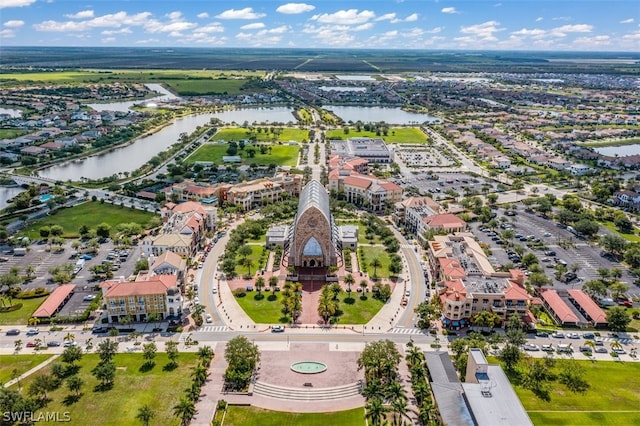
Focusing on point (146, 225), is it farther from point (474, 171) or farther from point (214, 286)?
point (474, 171)

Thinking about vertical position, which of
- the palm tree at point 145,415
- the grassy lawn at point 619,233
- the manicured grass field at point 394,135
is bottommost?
the palm tree at point 145,415

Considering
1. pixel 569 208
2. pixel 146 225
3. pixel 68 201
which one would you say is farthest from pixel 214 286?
pixel 569 208

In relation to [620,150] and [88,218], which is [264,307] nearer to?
[88,218]

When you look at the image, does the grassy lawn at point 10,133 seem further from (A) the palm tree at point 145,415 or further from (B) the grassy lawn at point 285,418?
(B) the grassy lawn at point 285,418

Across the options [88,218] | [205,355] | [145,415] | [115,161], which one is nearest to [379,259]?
[205,355]

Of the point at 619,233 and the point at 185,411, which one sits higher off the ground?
the point at 619,233

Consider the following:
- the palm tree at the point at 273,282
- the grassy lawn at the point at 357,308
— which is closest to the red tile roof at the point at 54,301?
the palm tree at the point at 273,282

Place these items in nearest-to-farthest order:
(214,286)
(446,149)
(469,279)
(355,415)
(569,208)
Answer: (355,415) → (469,279) → (214,286) → (569,208) → (446,149)
